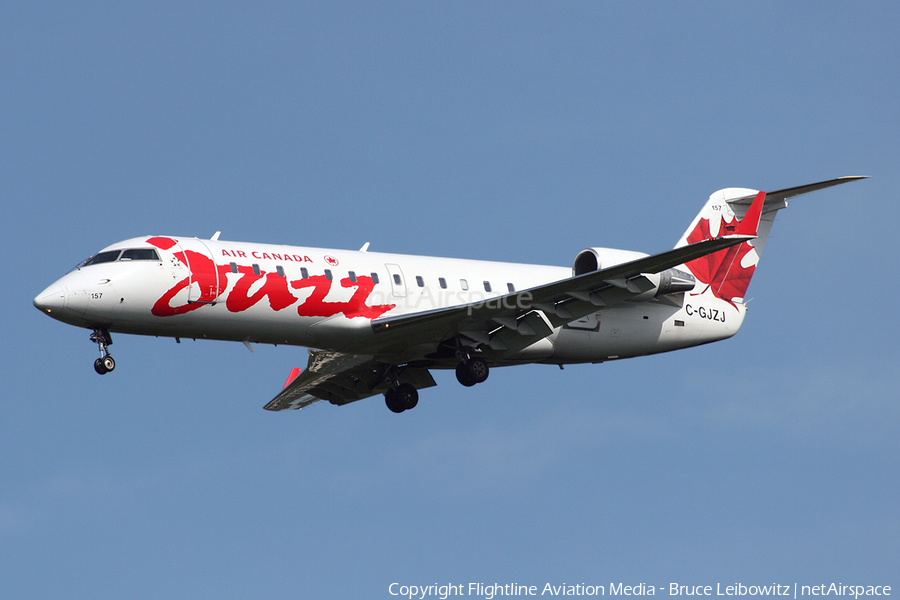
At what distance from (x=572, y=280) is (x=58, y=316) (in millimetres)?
10272

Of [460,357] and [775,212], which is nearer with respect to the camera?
[460,357]

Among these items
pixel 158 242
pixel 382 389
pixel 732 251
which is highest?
pixel 732 251

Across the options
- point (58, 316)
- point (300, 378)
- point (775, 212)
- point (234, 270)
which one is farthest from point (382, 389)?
point (775, 212)

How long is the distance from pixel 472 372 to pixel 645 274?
4358 millimetres

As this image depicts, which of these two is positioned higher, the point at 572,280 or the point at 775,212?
the point at 775,212

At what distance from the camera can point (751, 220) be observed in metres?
29.5

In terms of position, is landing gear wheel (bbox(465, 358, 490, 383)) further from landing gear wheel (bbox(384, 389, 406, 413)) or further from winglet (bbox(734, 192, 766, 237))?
winglet (bbox(734, 192, 766, 237))

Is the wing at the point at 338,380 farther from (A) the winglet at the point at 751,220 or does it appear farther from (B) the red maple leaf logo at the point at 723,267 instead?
(A) the winglet at the point at 751,220

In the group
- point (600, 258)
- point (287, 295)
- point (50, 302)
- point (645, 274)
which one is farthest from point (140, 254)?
point (645, 274)

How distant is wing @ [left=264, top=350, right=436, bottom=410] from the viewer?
2672 cm

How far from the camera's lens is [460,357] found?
25.5m

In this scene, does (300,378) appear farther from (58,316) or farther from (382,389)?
(58,316)

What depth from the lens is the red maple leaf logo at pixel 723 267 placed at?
2919 centimetres

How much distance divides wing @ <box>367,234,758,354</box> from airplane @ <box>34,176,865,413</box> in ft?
0.12
